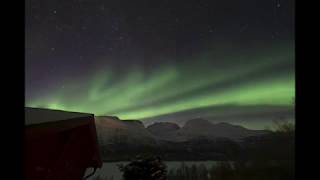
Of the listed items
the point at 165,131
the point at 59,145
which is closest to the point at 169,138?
the point at 165,131

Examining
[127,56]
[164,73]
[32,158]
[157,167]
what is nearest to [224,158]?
[157,167]

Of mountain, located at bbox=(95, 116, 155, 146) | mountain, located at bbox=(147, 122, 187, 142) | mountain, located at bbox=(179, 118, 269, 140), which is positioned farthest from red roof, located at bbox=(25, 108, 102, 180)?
mountain, located at bbox=(179, 118, 269, 140)

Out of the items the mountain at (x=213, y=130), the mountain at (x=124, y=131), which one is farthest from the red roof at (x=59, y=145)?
the mountain at (x=213, y=130)

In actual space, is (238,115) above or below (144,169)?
above

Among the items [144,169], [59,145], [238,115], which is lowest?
[144,169]

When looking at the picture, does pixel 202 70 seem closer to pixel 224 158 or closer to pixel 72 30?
pixel 224 158

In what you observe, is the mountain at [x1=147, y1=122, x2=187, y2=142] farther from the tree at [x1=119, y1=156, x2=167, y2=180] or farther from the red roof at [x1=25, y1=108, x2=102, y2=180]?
the red roof at [x1=25, y1=108, x2=102, y2=180]

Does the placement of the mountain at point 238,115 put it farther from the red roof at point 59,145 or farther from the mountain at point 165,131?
the red roof at point 59,145

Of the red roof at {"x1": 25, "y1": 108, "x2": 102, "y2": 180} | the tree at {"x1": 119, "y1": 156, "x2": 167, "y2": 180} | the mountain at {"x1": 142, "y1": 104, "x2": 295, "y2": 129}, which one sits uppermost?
the mountain at {"x1": 142, "y1": 104, "x2": 295, "y2": 129}

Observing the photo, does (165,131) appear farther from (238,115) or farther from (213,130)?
(238,115)

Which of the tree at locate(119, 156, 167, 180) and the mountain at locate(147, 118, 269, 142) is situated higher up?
the mountain at locate(147, 118, 269, 142)

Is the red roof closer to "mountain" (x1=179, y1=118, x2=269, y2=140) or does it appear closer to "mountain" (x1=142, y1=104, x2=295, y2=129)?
"mountain" (x1=142, y1=104, x2=295, y2=129)
